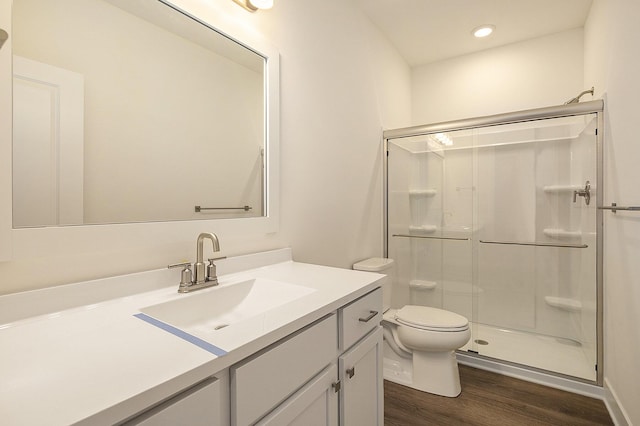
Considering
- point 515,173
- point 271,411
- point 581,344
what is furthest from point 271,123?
point 581,344

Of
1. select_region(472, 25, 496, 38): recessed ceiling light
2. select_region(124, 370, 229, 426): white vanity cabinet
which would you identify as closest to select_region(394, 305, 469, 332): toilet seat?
select_region(124, 370, 229, 426): white vanity cabinet

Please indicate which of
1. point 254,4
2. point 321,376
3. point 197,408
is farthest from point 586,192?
point 197,408

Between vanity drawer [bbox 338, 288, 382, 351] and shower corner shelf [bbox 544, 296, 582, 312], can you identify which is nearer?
vanity drawer [bbox 338, 288, 382, 351]

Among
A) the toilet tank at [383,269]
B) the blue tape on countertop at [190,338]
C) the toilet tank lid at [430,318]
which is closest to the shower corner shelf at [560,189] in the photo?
the toilet tank lid at [430,318]

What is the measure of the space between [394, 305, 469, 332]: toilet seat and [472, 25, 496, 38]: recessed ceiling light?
238 cm

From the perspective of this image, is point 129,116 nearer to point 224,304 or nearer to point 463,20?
point 224,304

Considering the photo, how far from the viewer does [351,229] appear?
220cm

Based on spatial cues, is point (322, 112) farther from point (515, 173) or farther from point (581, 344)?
point (581, 344)

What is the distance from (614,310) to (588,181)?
833mm

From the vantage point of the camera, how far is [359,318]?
3.64 feet

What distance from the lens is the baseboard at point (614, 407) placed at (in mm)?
1519

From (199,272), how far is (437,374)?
160cm

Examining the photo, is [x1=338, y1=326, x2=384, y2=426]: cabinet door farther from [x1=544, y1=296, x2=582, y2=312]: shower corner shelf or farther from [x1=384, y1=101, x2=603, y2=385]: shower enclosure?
[x1=544, y1=296, x2=582, y2=312]: shower corner shelf

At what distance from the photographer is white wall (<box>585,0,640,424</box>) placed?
1405 millimetres
